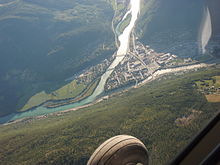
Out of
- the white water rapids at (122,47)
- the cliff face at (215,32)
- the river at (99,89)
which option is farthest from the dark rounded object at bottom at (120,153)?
the cliff face at (215,32)

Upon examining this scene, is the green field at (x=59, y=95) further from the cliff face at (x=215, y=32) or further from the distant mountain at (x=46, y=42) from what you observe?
the cliff face at (x=215, y=32)

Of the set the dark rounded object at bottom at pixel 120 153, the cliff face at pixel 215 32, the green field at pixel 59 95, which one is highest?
the dark rounded object at bottom at pixel 120 153

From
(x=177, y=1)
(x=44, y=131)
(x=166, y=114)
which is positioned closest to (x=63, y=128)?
(x=44, y=131)

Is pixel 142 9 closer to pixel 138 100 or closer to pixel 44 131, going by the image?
pixel 138 100

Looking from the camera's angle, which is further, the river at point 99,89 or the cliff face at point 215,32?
the river at point 99,89

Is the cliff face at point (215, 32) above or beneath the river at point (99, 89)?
above

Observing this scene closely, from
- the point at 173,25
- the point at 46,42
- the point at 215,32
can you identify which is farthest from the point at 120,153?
the point at 46,42

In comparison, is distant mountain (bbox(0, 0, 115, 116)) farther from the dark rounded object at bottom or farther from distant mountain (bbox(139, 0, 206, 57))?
the dark rounded object at bottom

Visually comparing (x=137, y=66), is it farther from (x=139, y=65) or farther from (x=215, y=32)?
(x=215, y=32)
